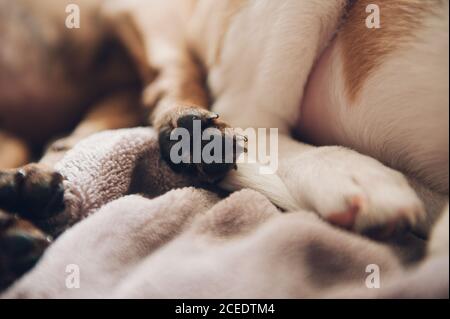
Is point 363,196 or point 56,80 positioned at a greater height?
point 56,80

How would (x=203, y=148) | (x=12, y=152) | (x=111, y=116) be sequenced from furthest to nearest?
1. (x=111, y=116)
2. (x=12, y=152)
3. (x=203, y=148)

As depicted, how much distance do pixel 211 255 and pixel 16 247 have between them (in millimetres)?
210

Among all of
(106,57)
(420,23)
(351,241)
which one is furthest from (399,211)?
(106,57)

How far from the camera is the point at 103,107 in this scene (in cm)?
108

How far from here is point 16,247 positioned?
0.50m

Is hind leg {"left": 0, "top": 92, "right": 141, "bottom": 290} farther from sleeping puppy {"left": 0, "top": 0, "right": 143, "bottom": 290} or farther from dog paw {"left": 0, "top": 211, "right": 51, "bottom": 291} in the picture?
sleeping puppy {"left": 0, "top": 0, "right": 143, "bottom": 290}

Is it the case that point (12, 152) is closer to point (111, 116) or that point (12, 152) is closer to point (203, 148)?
point (111, 116)

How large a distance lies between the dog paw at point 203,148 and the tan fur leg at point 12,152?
0.37 m

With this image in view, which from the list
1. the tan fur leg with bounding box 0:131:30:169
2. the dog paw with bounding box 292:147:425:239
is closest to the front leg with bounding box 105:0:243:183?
the dog paw with bounding box 292:147:425:239

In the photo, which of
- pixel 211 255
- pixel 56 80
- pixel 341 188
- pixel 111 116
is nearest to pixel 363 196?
pixel 341 188

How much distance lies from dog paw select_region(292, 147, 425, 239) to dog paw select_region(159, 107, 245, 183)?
0.35 feet

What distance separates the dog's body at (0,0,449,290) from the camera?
0.55 meters

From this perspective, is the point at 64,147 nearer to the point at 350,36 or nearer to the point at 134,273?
the point at 134,273

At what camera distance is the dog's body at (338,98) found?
21.8 inches
